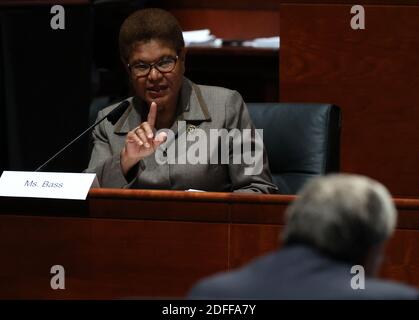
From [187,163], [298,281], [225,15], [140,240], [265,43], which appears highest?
[225,15]

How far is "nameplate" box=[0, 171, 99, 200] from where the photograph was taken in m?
2.90

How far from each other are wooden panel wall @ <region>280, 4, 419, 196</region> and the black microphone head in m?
0.90

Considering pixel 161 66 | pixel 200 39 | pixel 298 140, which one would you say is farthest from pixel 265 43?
pixel 161 66

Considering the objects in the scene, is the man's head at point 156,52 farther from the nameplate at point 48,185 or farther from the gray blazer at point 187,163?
the nameplate at point 48,185

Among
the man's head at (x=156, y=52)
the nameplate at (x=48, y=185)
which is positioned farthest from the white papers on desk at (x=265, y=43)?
the nameplate at (x=48, y=185)

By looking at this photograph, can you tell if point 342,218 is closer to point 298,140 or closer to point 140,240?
point 140,240

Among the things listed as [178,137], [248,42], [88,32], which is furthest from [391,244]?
[248,42]

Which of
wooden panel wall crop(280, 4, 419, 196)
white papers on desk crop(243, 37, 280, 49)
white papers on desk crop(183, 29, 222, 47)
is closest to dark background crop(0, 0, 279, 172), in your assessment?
white papers on desk crop(183, 29, 222, 47)

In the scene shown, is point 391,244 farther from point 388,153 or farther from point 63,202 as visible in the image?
point 388,153

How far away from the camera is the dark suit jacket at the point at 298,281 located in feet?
4.92

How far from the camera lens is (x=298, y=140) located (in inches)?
141

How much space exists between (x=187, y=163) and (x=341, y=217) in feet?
6.38

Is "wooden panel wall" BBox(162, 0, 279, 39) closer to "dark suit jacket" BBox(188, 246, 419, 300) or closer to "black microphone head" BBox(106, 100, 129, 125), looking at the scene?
"black microphone head" BBox(106, 100, 129, 125)

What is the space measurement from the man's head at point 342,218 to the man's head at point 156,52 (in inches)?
76.9
